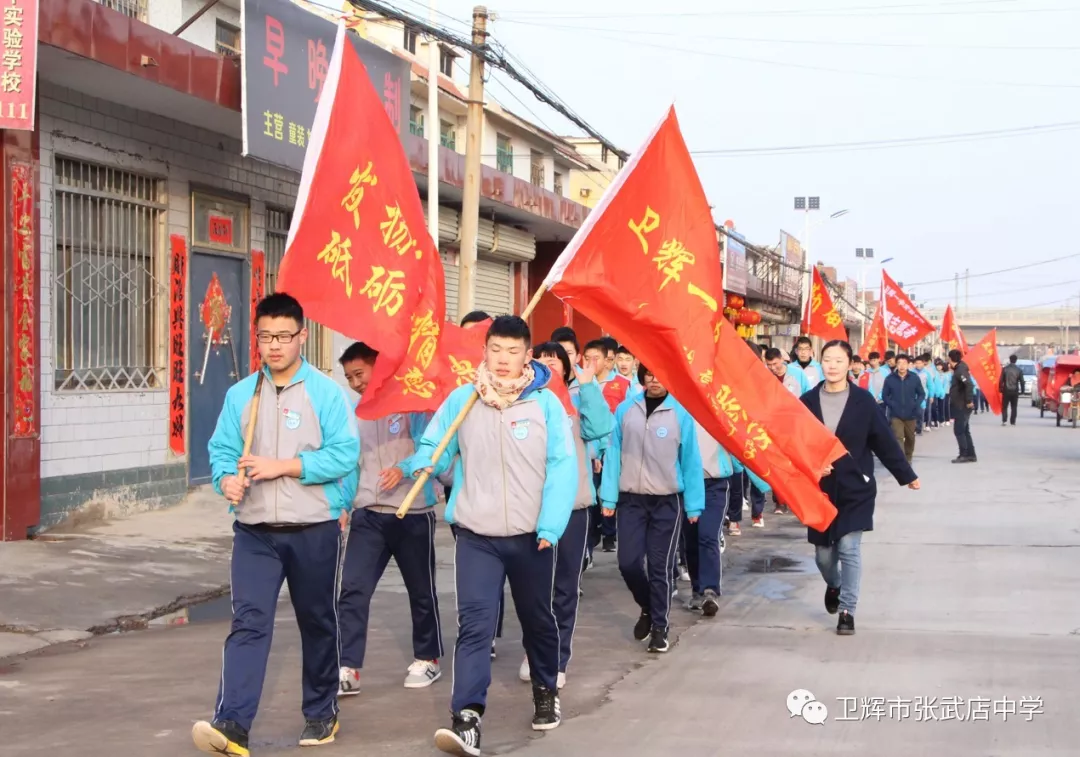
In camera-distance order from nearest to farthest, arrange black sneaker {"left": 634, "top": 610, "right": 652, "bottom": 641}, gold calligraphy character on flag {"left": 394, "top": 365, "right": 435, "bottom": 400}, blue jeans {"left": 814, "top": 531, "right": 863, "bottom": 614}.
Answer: gold calligraphy character on flag {"left": 394, "top": 365, "right": 435, "bottom": 400} < black sneaker {"left": 634, "top": 610, "right": 652, "bottom": 641} < blue jeans {"left": 814, "top": 531, "right": 863, "bottom": 614}

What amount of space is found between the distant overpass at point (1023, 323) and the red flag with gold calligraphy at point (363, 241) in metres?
124

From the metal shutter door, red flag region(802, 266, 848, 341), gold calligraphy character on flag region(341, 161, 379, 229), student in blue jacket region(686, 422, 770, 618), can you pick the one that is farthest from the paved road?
the metal shutter door

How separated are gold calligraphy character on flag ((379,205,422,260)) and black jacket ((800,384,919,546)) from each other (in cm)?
300

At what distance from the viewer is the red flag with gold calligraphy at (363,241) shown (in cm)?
610

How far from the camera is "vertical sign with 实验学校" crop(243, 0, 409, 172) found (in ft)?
39.7

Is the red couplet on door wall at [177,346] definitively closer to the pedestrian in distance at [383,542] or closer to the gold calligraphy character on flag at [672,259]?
the pedestrian in distance at [383,542]

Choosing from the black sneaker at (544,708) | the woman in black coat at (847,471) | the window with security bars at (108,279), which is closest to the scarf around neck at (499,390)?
the black sneaker at (544,708)

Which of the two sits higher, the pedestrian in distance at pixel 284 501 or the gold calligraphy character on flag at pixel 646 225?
the gold calligraphy character on flag at pixel 646 225

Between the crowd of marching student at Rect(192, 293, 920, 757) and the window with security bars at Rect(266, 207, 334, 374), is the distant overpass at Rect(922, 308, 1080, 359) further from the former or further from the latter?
the crowd of marching student at Rect(192, 293, 920, 757)

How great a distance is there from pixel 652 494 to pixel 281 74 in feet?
22.7

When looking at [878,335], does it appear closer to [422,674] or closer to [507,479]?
[422,674]

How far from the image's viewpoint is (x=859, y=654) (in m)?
7.36

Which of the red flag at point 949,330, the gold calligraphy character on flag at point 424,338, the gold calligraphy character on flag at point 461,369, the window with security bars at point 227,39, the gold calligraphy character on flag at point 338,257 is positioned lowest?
the gold calligraphy character on flag at point 461,369

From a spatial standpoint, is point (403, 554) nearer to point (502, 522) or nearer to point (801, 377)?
point (502, 522)
